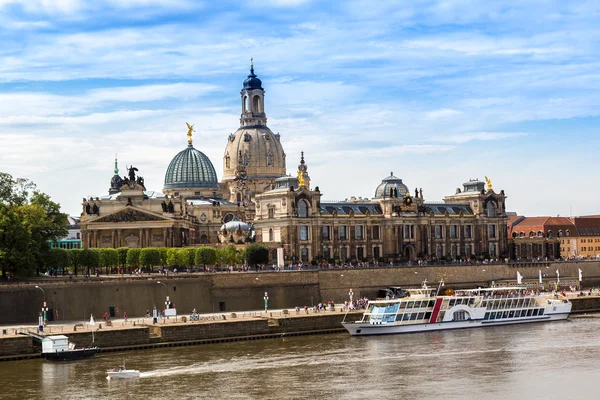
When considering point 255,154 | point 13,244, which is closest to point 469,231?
point 255,154

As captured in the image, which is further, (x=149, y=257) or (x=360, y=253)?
(x=360, y=253)

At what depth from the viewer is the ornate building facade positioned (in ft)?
419

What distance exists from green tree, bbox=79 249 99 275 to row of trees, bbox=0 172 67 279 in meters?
2.98

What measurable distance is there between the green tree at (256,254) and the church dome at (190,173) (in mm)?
39521

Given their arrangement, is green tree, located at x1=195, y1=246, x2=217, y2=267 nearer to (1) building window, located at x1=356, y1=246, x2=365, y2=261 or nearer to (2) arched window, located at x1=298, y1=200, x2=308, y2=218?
(2) arched window, located at x1=298, y1=200, x2=308, y2=218

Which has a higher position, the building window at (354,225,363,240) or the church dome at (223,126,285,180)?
the church dome at (223,126,285,180)

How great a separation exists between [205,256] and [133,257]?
300 inches

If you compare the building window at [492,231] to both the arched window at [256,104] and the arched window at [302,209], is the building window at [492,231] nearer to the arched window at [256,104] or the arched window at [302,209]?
the arched window at [302,209]

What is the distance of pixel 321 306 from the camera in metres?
94.8

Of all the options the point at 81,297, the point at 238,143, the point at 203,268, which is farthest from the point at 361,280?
the point at 238,143

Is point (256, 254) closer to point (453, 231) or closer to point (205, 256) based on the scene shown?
point (205, 256)

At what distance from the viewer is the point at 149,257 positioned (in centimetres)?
11106

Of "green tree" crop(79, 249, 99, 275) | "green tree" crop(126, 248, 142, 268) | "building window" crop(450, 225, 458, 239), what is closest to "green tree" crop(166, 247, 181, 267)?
"green tree" crop(126, 248, 142, 268)

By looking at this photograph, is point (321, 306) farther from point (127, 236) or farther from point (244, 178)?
point (244, 178)
